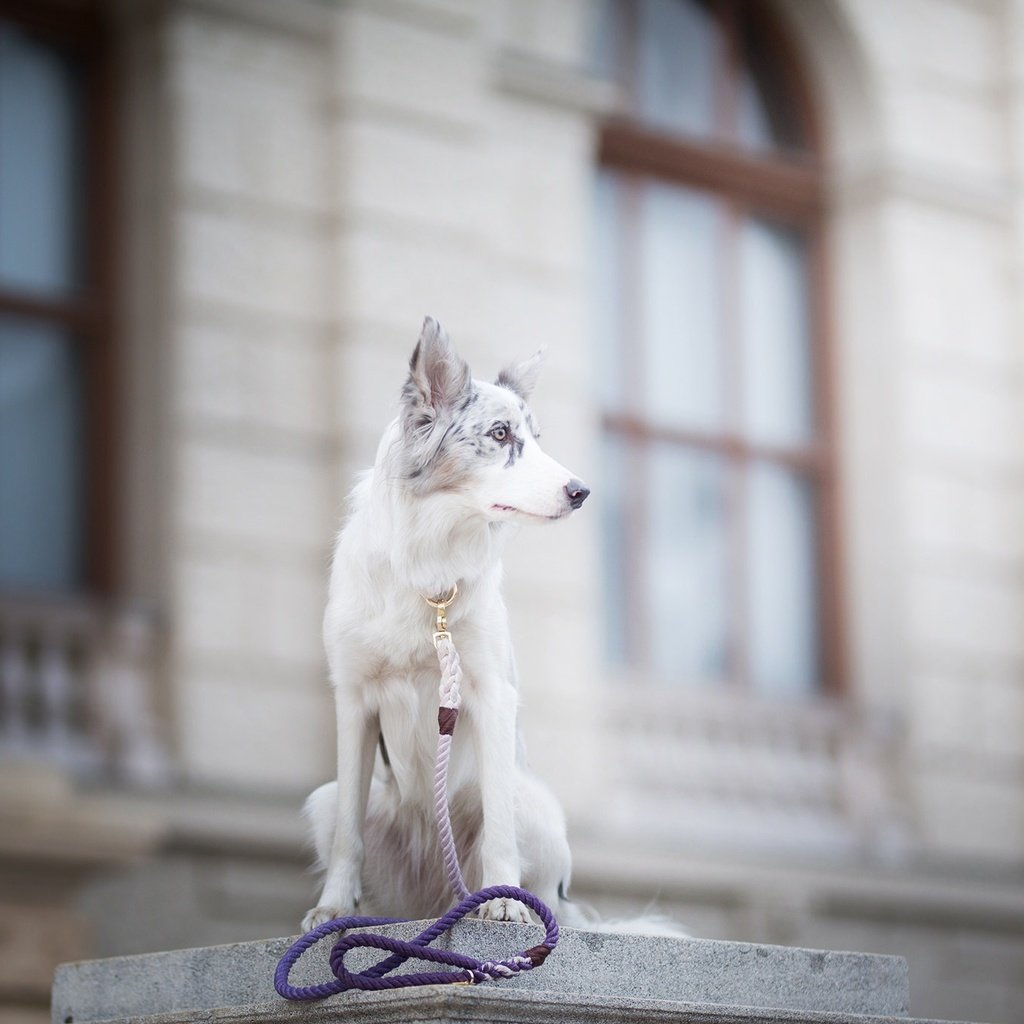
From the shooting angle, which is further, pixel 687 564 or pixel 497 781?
pixel 687 564

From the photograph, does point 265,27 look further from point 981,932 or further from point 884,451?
point 981,932

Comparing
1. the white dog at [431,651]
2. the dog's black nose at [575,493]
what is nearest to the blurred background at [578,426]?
the white dog at [431,651]

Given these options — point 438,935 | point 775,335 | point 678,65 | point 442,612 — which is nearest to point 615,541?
point 775,335

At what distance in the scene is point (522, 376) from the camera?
3.71m

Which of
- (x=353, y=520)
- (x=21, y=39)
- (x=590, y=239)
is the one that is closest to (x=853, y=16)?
(x=590, y=239)

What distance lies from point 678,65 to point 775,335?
196 cm

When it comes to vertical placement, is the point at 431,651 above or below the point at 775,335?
below

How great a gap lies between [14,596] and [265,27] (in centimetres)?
346

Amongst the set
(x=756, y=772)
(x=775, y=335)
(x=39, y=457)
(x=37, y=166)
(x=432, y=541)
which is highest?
(x=775, y=335)

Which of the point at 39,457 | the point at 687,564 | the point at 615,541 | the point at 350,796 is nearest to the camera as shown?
the point at 350,796

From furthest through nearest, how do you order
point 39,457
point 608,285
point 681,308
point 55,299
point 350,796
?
point 681,308 → point 608,285 → point 55,299 → point 39,457 → point 350,796

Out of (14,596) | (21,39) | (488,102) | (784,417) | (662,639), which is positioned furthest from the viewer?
(784,417)

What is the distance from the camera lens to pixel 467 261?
1136 cm

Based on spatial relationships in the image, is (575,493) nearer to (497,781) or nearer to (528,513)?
(528,513)
